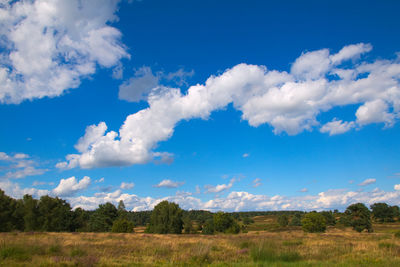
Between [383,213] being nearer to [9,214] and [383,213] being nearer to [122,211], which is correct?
[122,211]

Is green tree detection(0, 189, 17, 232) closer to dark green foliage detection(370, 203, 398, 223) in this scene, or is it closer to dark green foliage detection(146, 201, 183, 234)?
dark green foliage detection(146, 201, 183, 234)

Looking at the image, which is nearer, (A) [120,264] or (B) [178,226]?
(A) [120,264]

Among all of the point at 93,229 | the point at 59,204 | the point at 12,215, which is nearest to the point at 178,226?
the point at 93,229

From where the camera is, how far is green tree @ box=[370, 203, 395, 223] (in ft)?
370

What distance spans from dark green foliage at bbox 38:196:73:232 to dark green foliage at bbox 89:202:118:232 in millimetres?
9743

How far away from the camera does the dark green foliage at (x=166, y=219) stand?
6850 centimetres

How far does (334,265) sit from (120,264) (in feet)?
31.4

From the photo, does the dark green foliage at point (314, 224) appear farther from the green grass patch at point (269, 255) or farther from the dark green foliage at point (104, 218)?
the green grass patch at point (269, 255)

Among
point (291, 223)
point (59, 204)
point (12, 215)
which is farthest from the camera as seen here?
point (291, 223)

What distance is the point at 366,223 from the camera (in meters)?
69.9

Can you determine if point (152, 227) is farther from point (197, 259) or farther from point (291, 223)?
point (291, 223)

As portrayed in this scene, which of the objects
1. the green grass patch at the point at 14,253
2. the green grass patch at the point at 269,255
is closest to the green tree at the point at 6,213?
the green grass patch at the point at 14,253

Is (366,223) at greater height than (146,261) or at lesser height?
lesser

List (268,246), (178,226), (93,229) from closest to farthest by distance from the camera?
(268,246) < (178,226) < (93,229)
